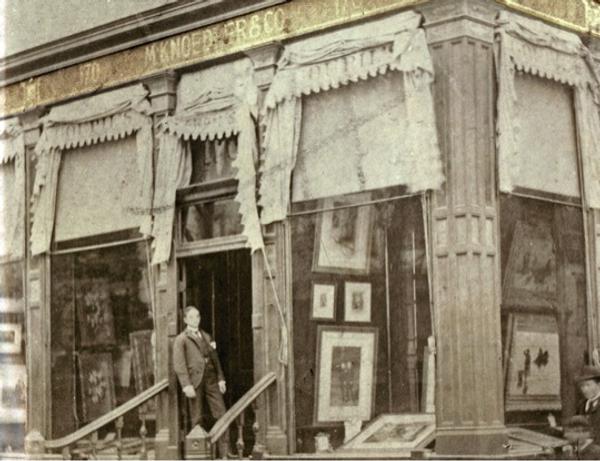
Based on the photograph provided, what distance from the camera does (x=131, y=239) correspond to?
9141 millimetres

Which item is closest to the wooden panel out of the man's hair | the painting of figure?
the painting of figure

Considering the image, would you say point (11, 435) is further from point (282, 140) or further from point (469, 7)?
point (469, 7)

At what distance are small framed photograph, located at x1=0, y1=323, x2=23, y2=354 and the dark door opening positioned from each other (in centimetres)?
186

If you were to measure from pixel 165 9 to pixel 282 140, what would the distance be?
1.51m

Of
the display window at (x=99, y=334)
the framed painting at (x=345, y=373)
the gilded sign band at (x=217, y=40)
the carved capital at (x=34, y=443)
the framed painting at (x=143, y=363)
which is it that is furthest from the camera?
the carved capital at (x=34, y=443)

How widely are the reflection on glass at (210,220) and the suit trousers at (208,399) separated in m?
1.02

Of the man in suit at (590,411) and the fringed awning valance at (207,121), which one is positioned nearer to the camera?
the man in suit at (590,411)

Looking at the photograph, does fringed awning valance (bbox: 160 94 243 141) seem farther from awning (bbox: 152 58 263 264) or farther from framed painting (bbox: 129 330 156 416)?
framed painting (bbox: 129 330 156 416)

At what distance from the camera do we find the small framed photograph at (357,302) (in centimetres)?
775

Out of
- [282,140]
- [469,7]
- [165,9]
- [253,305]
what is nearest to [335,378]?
[253,305]

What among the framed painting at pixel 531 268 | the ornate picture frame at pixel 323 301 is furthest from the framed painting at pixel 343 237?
the framed painting at pixel 531 268

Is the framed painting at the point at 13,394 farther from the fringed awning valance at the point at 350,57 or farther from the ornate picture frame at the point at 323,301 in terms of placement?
the fringed awning valance at the point at 350,57

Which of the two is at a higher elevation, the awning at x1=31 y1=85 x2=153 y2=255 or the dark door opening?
the awning at x1=31 y1=85 x2=153 y2=255

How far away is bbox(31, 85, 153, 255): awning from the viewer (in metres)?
9.10
